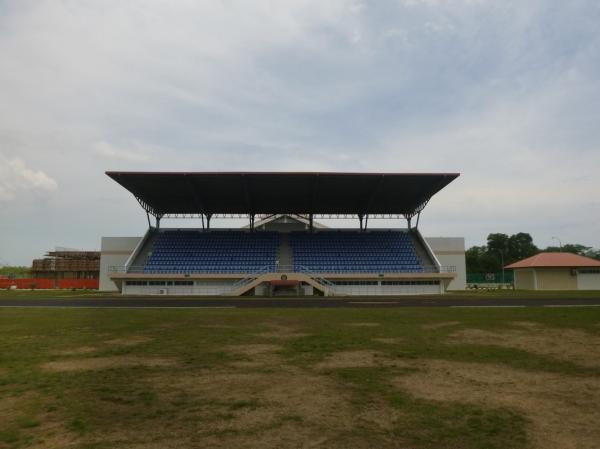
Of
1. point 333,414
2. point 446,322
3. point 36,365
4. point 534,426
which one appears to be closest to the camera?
point 534,426

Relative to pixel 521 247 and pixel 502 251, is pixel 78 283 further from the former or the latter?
pixel 521 247

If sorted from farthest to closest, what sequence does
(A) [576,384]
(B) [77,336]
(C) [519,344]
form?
(B) [77,336]
(C) [519,344]
(A) [576,384]

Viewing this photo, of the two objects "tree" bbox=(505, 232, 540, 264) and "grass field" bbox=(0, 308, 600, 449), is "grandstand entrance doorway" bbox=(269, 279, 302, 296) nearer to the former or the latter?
"grass field" bbox=(0, 308, 600, 449)

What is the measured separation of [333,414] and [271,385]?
6.94ft

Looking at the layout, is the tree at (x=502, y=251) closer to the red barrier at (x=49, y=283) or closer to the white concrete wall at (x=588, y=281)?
the white concrete wall at (x=588, y=281)

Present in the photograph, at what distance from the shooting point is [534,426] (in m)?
6.12

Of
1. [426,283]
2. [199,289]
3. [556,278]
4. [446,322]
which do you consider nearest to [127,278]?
[199,289]

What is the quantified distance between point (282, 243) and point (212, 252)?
10.1 meters

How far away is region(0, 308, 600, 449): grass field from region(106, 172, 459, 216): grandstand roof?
36.2 m

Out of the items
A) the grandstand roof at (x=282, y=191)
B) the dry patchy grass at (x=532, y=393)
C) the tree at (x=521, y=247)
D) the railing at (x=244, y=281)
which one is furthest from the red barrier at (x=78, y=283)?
the tree at (x=521, y=247)

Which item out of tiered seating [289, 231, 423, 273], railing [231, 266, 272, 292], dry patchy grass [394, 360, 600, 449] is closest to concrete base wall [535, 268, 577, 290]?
tiered seating [289, 231, 423, 273]

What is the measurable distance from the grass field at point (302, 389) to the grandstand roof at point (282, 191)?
3624 centimetres

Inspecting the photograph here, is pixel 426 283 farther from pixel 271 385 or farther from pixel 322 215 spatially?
pixel 271 385

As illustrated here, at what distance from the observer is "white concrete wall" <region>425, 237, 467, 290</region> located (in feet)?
201
